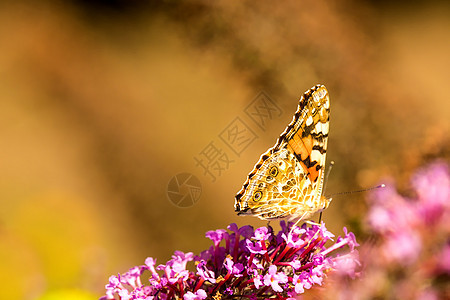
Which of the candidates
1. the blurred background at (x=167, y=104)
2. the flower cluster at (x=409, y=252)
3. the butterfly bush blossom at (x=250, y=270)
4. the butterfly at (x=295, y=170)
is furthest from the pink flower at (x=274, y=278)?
the blurred background at (x=167, y=104)

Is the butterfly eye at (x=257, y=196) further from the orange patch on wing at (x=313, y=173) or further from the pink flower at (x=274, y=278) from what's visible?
the pink flower at (x=274, y=278)

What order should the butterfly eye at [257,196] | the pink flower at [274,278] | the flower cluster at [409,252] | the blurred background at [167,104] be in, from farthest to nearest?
the blurred background at [167,104] < the butterfly eye at [257,196] < the pink flower at [274,278] < the flower cluster at [409,252]

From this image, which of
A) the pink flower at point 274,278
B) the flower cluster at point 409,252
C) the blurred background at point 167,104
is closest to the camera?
the flower cluster at point 409,252

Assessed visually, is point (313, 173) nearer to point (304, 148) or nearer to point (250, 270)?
point (304, 148)

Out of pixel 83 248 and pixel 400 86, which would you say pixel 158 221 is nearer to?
pixel 83 248

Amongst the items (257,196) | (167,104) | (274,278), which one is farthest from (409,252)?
(167,104)
